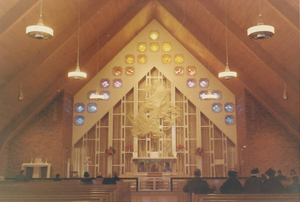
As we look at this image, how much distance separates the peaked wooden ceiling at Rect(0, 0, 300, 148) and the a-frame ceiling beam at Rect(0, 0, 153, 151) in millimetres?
42

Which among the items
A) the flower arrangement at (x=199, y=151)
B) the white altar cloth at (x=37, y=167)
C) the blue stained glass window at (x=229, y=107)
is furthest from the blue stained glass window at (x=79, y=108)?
the blue stained glass window at (x=229, y=107)

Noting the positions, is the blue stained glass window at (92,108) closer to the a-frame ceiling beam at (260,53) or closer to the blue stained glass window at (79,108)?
the blue stained glass window at (79,108)

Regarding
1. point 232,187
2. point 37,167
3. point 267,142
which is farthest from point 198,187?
point 37,167

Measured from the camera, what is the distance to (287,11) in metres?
10.7

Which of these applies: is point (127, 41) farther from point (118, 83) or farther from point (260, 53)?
point (260, 53)

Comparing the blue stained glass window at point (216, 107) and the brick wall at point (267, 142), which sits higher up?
the blue stained glass window at point (216, 107)

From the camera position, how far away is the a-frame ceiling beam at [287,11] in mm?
10656

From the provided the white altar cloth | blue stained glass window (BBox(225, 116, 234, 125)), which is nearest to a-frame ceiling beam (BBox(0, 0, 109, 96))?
the white altar cloth

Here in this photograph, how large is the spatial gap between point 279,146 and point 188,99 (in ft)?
16.9

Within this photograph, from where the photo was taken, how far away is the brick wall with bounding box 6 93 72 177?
16781 mm

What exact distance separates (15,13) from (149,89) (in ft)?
32.5

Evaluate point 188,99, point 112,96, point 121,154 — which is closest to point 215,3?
point 188,99

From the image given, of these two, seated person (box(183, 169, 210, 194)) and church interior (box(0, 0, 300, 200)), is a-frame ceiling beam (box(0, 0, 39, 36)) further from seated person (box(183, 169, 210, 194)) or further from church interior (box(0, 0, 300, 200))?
seated person (box(183, 169, 210, 194))

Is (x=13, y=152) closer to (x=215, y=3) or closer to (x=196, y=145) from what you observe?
(x=196, y=145)
